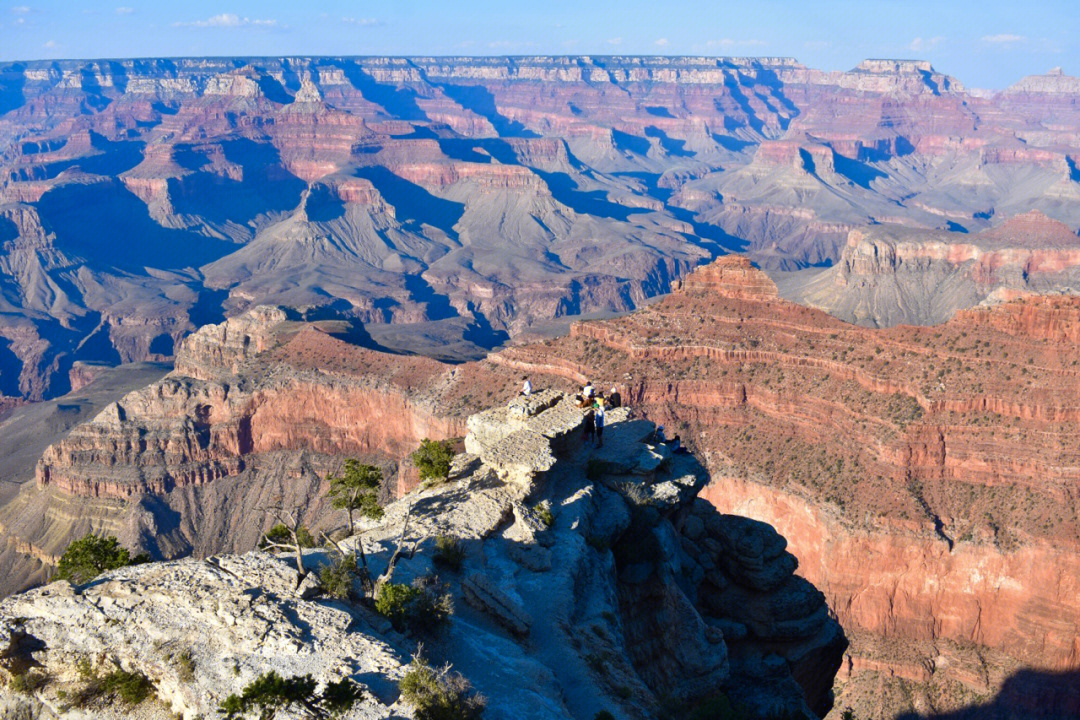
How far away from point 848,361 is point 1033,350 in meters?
12.1

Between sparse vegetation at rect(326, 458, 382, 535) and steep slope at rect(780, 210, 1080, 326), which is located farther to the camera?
steep slope at rect(780, 210, 1080, 326)

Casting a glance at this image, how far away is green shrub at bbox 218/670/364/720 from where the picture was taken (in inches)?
682

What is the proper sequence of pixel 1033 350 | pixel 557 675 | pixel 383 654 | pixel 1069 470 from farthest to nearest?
pixel 1033 350
pixel 1069 470
pixel 557 675
pixel 383 654

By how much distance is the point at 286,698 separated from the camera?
57.3 feet

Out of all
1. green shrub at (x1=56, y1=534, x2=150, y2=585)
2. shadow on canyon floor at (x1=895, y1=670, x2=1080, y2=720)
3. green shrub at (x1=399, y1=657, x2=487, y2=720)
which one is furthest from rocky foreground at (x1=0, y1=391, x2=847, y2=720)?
shadow on canyon floor at (x1=895, y1=670, x2=1080, y2=720)

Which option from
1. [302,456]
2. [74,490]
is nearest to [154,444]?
[74,490]

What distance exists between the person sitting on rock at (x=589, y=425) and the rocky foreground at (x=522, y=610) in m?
0.78

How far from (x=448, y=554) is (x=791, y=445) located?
1848 inches

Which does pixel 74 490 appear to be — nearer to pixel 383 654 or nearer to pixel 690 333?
pixel 690 333

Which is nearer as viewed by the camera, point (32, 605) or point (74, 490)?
point (32, 605)

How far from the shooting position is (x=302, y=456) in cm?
8306

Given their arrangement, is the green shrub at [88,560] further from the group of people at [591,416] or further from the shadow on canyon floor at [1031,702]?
the shadow on canyon floor at [1031,702]

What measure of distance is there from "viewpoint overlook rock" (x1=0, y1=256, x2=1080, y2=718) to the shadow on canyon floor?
0.40 ft

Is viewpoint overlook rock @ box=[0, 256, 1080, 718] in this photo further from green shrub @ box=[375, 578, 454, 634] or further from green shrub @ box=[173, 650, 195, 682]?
green shrub @ box=[173, 650, 195, 682]
